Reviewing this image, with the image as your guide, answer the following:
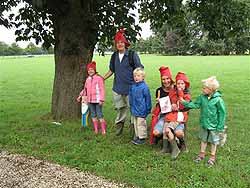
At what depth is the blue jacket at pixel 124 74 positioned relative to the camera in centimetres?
718

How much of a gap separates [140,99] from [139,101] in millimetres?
43

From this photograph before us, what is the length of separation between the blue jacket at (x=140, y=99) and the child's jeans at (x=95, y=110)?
100 cm

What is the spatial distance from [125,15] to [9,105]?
18.3 feet

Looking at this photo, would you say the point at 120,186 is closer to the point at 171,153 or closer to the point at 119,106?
the point at 171,153

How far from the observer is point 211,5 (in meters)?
10.1

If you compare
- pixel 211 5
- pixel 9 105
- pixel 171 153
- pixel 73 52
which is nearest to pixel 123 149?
pixel 171 153

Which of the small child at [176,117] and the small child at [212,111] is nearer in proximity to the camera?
the small child at [212,111]

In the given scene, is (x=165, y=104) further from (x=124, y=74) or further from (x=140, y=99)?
(x=124, y=74)

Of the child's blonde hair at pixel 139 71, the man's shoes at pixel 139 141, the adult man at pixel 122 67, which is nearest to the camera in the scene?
the child's blonde hair at pixel 139 71

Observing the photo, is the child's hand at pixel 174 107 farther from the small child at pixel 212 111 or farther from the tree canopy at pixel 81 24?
the tree canopy at pixel 81 24

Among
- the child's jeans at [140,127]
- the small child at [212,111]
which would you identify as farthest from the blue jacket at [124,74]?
the small child at [212,111]

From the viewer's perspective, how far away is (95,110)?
7773 millimetres

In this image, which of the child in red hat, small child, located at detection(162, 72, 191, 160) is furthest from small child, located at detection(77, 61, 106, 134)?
small child, located at detection(162, 72, 191, 160)

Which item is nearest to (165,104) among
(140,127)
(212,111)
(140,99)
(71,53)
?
(140,99)
